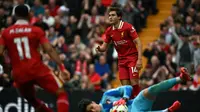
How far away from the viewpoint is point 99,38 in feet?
84.0

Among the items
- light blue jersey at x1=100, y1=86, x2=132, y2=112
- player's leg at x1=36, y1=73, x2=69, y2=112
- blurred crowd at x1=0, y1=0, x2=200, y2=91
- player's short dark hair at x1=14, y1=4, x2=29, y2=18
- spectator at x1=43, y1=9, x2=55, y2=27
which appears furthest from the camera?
spectator at x1=43, y1=9, x2=55, y2=27

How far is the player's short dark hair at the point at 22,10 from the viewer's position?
14.9m

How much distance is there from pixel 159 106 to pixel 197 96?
38.5 inches

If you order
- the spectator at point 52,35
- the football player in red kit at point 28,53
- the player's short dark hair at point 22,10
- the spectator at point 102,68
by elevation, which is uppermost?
the player's short dark hair at point 22,10

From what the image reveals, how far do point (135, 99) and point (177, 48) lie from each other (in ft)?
29.8

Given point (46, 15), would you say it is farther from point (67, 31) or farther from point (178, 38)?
point (178, 38)

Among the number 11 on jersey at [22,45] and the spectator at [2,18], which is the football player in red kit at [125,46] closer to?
the number 11 on jersey at [22,45]

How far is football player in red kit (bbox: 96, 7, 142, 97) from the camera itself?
1738 centimetres

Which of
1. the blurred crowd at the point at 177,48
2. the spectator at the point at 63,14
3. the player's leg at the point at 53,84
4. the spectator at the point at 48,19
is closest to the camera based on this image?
the player's leg at the point at 53,84

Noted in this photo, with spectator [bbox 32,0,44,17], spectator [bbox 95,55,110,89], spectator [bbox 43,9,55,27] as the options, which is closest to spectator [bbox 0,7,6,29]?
spectator [bbox 32,0,44,17]

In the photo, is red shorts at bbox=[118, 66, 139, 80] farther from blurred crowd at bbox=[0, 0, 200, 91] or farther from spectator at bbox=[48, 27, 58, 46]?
spectator at bbox=[48, 27, 58, 46]

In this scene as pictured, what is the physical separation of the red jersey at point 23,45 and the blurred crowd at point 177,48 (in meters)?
8.25

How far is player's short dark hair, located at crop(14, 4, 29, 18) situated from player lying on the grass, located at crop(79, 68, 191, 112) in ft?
6.65

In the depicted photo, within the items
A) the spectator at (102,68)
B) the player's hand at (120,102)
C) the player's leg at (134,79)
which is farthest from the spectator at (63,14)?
the player's hand at (120,102)
